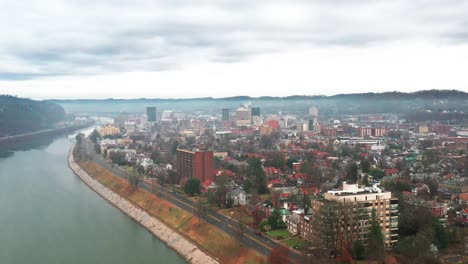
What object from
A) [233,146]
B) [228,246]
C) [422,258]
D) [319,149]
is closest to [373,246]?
[422,258]

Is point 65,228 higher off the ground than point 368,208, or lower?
lower

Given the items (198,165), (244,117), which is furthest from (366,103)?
(198,165)

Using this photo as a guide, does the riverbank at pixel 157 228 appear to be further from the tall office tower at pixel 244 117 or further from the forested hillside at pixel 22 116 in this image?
the tall office tower at pixel 244 117

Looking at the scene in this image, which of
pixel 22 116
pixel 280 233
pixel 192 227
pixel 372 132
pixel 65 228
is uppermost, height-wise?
pixel 22 116

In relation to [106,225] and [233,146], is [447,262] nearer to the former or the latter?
[106,225]

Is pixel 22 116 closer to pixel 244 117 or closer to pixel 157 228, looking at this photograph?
pixel 244 117

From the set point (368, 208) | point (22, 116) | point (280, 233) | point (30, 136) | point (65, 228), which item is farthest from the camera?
point (22, 116)

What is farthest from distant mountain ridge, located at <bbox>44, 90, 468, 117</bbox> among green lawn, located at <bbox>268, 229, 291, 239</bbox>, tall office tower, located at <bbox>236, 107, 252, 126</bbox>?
green lawn, located at <bbox>268, 229, 291, 239</bbox>
